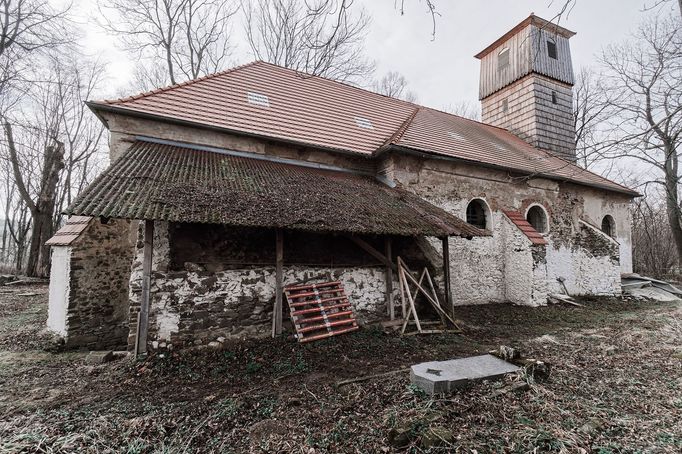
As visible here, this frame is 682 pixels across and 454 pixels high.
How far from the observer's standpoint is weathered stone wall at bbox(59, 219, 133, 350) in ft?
19.6

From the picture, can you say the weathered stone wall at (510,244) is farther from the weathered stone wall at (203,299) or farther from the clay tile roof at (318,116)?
the weathered stone wall at (203,299)

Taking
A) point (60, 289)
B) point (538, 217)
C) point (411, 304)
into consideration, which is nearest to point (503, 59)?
point (538, 217)

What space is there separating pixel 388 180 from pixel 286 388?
20.4ft

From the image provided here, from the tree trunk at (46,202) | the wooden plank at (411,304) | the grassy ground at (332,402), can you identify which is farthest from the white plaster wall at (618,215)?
the tree trunk at (46,202)

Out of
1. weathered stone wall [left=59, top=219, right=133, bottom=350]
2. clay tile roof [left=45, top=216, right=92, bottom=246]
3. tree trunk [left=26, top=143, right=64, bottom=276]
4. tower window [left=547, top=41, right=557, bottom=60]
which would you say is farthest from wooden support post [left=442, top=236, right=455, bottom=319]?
tree trunk [left=26, top=143, right=64, bottom=276]

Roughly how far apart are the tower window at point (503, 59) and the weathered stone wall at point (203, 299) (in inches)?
614

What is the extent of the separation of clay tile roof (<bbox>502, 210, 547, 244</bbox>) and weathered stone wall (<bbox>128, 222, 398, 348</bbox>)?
6.96 metres

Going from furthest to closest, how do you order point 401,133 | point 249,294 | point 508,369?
point 401,133
point 249,294
point 508,369

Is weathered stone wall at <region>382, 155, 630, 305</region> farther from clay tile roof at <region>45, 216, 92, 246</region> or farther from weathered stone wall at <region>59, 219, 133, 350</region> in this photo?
clay tile roof at <region>45, 216, 92, 246</region>

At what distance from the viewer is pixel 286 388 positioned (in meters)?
4.08

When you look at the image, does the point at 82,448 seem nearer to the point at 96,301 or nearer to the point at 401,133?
the point at 96,301

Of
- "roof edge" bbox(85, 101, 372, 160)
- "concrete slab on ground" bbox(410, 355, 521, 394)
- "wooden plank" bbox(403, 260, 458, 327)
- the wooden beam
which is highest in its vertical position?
"roof edge" bbox(85, 101, 372, 160)

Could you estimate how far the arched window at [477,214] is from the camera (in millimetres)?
10242

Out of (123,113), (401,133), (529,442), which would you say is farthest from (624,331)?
(123,113)
